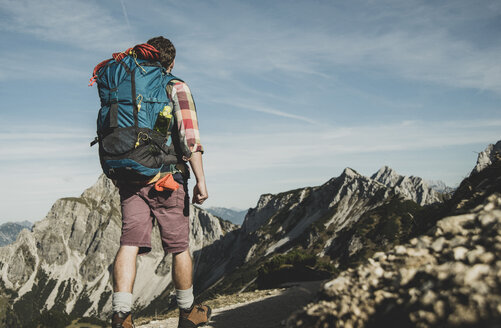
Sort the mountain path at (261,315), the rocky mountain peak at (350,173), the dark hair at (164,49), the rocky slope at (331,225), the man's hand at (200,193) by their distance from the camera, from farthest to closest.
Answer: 1. the rocky mountain peak at (350,173)
2. the rocky slope at (331,225)
3. the mountain path at (261,315)
4. the dark hair at (164,49)
5. the man's hand at (200,193)

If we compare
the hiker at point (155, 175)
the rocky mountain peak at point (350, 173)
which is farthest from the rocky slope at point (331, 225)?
the hiker at point (155, 175)

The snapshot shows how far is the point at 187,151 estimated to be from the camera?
5.52 metres

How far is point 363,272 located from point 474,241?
112cm

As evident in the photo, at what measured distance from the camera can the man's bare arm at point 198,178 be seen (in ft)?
18.2

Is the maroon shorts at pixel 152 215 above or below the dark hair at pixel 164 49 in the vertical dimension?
below

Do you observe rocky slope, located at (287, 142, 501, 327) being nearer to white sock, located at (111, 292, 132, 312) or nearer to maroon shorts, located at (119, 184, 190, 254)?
white sock, located at (111, 292, 132, 312)

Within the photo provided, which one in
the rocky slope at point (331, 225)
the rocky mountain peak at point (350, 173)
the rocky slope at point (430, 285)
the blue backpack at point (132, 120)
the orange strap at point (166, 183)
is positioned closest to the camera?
the rocky slope at point (430, 285)

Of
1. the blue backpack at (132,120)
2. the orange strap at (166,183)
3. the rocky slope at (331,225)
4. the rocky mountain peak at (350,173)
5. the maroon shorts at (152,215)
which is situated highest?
the rocky mountain peak at (350,173)

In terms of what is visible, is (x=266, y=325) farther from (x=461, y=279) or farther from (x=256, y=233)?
(x=256, y=233)

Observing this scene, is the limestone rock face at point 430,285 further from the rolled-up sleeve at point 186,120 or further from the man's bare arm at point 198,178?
the rolled-up sleeve at point 186,120

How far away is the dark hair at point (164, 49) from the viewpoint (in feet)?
19.7

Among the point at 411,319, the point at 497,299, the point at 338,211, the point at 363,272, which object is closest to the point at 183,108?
the point at 363,272

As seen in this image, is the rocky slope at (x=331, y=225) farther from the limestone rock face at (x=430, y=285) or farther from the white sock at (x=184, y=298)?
the limestone rock face at (x=430, y=285)

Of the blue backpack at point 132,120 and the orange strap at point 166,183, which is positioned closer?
the blue backpack at point 132,120
